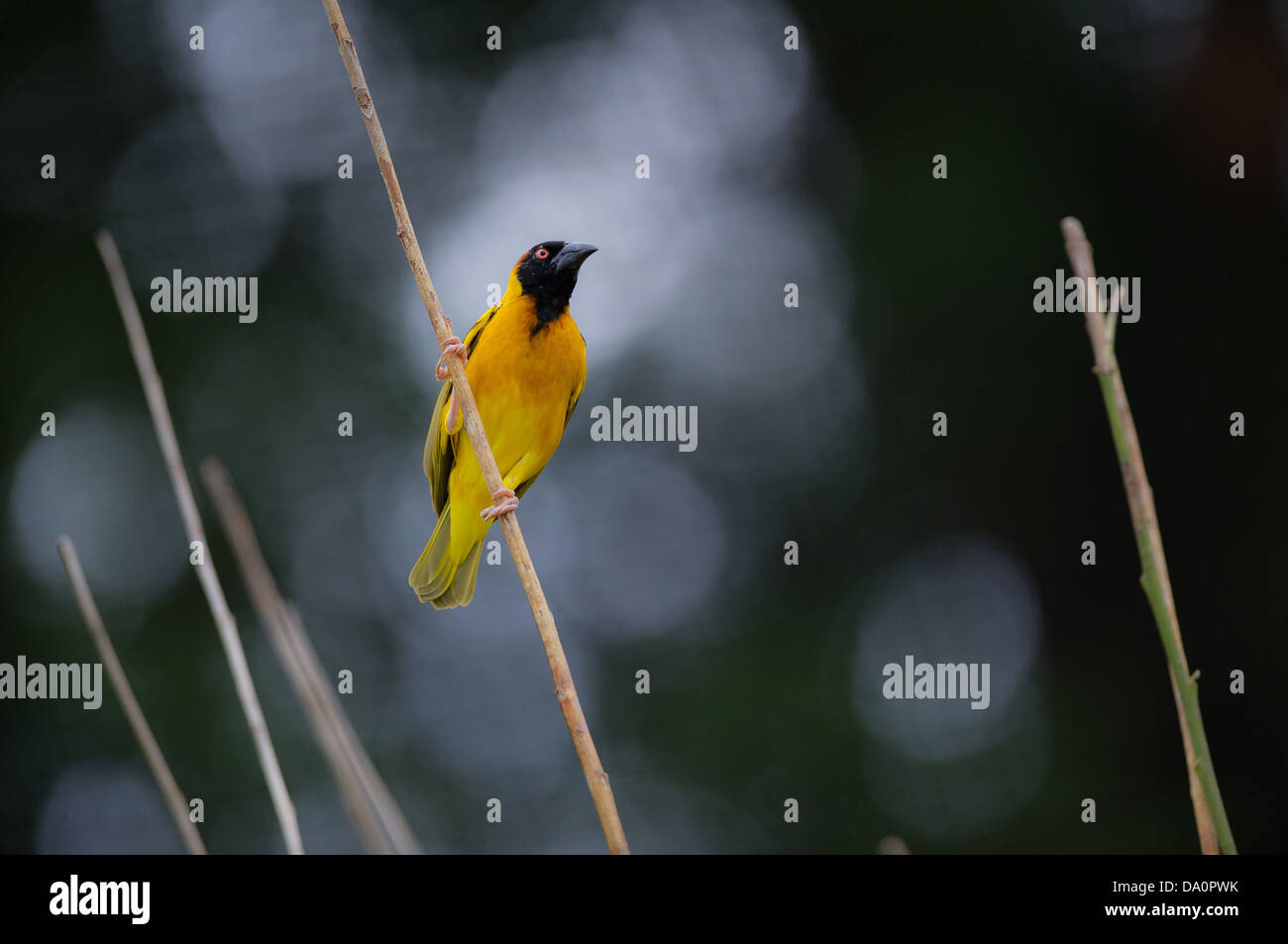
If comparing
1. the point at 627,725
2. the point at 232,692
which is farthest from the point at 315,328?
the point at 627,725

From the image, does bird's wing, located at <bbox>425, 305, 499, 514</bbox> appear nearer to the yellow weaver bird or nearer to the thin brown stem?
the yellow weaver bird

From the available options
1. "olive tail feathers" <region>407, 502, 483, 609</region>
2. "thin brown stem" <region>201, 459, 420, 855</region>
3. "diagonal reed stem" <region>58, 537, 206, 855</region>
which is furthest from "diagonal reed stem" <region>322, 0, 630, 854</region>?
"olive tail feathers" <region>407, 502, 483, 609</region>

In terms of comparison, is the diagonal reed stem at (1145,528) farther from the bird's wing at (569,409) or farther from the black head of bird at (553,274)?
the bird's wing at (569,409)

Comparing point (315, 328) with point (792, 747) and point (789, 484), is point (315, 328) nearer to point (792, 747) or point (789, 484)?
point (789, 484)

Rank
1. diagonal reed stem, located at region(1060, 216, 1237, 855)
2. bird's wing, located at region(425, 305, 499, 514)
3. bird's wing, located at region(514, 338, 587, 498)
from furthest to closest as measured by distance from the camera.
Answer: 1. bird's wing, located at region(514, 338, 587, 498)
2. bird's wing, located at region(425, 305, 499, 514)
3. diagonal reed stem, located at region(1060, 216, 1237, 855)

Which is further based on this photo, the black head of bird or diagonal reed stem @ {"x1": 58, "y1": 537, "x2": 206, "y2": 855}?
the black head of bird

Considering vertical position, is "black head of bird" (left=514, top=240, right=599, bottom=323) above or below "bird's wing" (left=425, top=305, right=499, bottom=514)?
above

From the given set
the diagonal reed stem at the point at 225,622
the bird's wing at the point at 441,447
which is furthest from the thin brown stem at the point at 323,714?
the bird's wing at the point at 441,447
